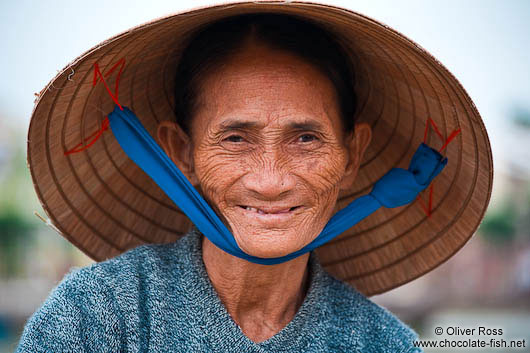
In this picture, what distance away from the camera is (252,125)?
2.01 meters

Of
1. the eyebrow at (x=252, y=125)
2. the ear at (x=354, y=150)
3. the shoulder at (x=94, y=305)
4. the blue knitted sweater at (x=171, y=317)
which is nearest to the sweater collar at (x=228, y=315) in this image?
the blue knitted sweater at (x=171, y=317)

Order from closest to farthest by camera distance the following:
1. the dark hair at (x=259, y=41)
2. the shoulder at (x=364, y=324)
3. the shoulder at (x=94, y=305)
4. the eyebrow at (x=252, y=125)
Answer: the shoulder at (x=94, y=305) → the eyebrow at (x=252, y=125) → the dark hair at (x=259, y=41) → the shoulder at (x=364, y=324)

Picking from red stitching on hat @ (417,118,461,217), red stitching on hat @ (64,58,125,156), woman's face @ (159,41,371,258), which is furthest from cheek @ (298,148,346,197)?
red stitching on hat @ (64,58,125,156)

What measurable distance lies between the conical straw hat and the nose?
0.45 metres

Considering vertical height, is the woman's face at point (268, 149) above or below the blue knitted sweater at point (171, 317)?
above

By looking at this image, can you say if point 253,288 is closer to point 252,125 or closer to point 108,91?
point 252,125

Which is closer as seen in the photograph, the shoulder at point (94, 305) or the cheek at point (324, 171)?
the shoulder at point (94, 305)

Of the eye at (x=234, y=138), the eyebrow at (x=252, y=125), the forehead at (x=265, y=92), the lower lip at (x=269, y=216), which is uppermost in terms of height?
the forehead at (x=265, y=92)

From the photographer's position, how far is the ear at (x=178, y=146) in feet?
7.56

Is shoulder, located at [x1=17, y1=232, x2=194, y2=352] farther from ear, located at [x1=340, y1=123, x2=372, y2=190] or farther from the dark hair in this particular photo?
ear, located at [x1=340, y1=123, x2=372, y2=190]

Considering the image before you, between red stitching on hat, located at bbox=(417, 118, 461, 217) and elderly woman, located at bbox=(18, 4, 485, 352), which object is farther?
red stitching on hat, located at bbox=(417, 118, 461, 217)

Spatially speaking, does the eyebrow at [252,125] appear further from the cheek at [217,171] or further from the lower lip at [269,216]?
the lower lip at [269,216]

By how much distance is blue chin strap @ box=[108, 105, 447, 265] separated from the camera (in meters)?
2.11

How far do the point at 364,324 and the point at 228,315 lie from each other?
0.52 metres
